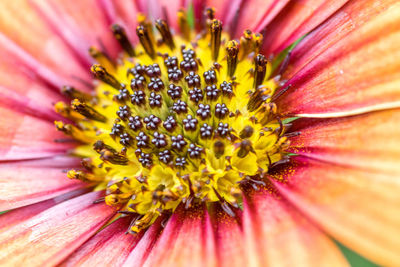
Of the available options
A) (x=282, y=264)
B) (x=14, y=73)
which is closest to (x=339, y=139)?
(x=282, y=264)

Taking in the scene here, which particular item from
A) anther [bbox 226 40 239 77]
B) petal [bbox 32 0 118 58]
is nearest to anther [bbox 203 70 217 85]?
anther [bbox 226 40 239 77]

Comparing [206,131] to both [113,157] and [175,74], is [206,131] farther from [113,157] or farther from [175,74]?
A: [113,157]

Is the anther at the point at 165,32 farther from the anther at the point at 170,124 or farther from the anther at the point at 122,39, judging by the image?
the anther at the point at 170,124

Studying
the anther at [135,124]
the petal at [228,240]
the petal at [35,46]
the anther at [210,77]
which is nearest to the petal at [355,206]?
the petal at [228,240]

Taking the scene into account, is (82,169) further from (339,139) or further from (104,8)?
(339,139)

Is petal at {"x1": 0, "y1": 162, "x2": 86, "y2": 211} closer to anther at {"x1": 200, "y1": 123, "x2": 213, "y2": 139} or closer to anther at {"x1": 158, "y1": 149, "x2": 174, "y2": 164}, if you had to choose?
anther at {"x1": 158, "y1": 149, "x2": 174, "y2": 164}

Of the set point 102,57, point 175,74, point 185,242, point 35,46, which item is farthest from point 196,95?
point 35,46
